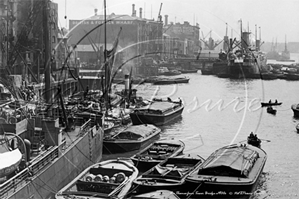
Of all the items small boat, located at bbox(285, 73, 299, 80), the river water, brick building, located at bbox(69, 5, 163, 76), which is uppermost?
brick building, located at bbox(69, 5, 163, 76)

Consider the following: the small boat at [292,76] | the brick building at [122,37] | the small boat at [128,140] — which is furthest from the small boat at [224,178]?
the small boat at [292,76]

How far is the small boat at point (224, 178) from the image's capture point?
1803 cm

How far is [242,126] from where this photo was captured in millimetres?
37594

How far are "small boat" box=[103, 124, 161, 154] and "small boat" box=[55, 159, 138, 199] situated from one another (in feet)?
20.3

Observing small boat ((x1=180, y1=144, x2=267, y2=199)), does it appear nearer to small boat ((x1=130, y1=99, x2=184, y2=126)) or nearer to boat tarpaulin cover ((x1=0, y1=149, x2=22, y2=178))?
boat tarpaulin cover ((x1=0, y1=149, x2=22, y2=178))

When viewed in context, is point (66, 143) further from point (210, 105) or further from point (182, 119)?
point (210, 105)

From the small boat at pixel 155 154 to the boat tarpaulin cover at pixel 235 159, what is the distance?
226 centimetres

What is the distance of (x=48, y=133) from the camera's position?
18750 millimetres

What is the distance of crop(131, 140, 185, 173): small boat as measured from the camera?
21.6 m

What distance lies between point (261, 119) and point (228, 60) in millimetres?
60781

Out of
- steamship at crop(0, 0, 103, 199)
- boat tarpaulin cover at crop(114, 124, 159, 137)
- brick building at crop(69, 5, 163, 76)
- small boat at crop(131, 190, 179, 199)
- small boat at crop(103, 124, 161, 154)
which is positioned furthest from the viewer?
brick building at crop(69, 5, 163, 76)

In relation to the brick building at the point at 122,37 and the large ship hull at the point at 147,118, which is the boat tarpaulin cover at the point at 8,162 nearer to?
the large ship hull at the point at 147,118

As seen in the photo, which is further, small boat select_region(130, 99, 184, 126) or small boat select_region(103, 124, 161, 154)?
small boat select_region(130, 99, 184, 126)

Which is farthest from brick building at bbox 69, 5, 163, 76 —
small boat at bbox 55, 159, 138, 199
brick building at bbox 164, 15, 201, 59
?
small boat at bbox 55, 159, 138, 199
